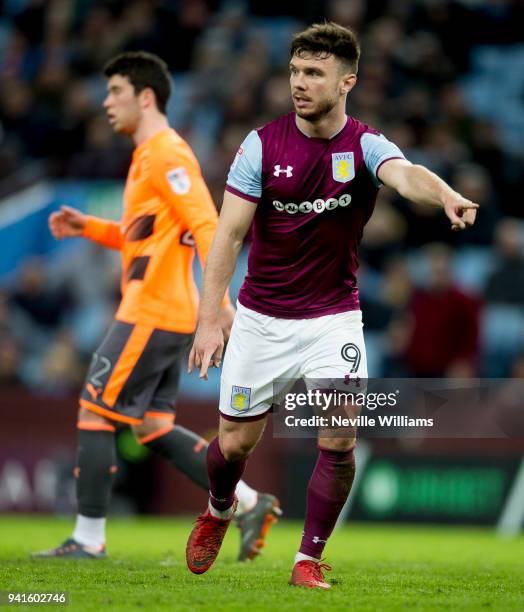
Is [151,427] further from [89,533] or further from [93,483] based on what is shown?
[89,533]

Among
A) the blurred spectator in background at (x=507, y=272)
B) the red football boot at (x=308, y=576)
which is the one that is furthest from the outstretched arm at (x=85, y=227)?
the blurred spectator in background at (x=507, y=272)

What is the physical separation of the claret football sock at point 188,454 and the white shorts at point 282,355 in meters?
1.45

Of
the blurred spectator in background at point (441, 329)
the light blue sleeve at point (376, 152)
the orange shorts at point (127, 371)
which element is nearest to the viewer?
the light blue sleeve at point (376, 152)

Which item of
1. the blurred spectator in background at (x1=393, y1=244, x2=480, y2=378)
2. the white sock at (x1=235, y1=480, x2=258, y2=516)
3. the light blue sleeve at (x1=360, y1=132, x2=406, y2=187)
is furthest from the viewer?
the blurred spectator in background at (x1=393, y1=244, x2=480, y2=378)

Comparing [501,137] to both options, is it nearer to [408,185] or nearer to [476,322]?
[476,322]

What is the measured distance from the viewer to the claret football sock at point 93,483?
7270 mm

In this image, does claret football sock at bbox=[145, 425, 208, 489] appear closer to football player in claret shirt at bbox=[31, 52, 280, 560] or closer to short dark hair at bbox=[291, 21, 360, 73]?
football player in claret shirt at bbox=[31, 52, 280, 560]

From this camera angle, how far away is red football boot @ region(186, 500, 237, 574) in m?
6.13

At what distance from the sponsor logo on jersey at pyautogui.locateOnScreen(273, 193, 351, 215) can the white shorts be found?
0.48 m

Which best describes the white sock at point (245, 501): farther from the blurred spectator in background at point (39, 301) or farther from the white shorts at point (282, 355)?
the blurred spectator in background at point (39, 301)

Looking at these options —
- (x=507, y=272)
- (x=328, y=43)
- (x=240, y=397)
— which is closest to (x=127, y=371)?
(x=240, y=397)

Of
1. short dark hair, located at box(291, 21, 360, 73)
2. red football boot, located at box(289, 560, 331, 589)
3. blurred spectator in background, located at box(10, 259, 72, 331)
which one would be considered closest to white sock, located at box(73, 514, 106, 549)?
red football boot, located at box(289, 560, 331, 589)

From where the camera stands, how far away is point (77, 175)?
15.1m

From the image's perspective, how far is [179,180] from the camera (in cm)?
725
